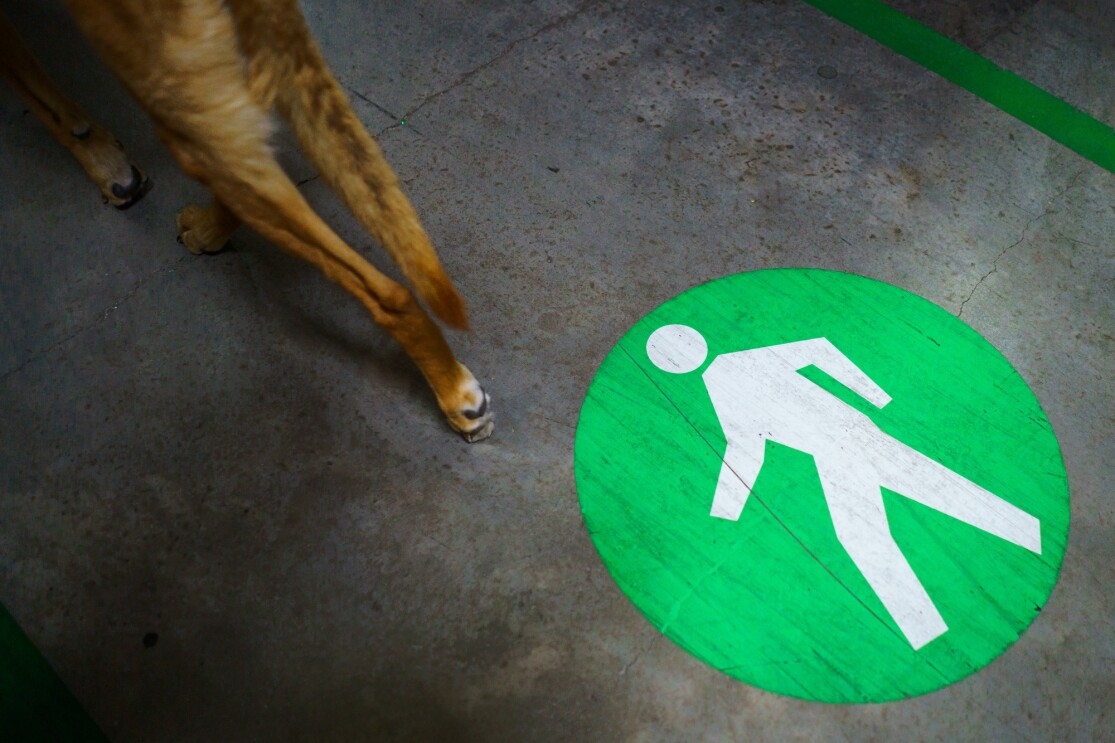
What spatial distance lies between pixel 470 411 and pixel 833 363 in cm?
138

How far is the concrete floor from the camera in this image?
89.5 inches

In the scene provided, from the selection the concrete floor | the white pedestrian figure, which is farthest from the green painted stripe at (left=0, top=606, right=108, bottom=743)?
the white pedestrian figure

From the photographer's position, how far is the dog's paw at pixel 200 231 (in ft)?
9.93

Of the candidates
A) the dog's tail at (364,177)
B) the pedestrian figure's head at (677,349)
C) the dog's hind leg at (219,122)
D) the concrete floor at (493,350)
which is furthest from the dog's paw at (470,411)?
the pedestrian figure's head at (677,349)

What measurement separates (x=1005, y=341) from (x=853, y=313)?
1.93 feet

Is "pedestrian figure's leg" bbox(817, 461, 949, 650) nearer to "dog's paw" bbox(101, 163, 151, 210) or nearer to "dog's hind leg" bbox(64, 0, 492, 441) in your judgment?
"dog's hind leg" bbox(64, 0, 492, 441)

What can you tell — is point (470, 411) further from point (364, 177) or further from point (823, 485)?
point (823, 485)

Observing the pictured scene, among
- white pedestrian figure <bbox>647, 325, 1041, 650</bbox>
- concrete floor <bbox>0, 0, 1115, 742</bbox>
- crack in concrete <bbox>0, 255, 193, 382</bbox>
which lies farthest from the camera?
crack in concrete <bbox>0, 255, 193, 382</bbox>

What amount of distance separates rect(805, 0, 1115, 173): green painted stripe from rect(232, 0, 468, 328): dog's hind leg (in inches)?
116

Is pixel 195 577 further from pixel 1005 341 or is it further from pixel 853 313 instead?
pixel 1005 341

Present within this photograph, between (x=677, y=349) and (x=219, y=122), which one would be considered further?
(x=677, y=349)

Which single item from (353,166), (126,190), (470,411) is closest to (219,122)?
(353,166)

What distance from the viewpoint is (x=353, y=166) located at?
2229 mm

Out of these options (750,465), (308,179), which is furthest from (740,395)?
(308,179)
